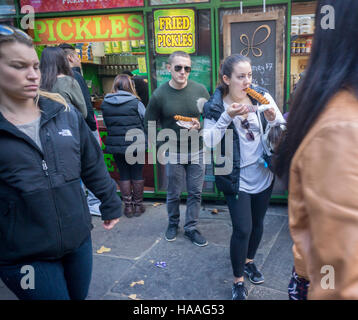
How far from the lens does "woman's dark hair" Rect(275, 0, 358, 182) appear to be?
0.99 meters

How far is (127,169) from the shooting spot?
5.04m

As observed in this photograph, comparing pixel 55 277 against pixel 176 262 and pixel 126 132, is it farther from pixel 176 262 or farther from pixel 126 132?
pixel 126 132

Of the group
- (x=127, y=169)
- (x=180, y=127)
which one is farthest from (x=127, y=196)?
(x=180, y=127)

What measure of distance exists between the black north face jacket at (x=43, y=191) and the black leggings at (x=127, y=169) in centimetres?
288

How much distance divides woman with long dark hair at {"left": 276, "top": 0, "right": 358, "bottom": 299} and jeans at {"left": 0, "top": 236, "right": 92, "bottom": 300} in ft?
4.54

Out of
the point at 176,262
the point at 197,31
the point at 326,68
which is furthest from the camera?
the point at 197,31

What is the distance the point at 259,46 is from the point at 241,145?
7.94 feet

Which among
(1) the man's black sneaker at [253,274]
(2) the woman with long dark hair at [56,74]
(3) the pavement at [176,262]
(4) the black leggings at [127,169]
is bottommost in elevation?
(3) the pavement at [176,262]

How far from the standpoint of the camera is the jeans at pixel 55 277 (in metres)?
1.80

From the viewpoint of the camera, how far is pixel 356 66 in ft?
3.27

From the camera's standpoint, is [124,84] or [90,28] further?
[90,28]

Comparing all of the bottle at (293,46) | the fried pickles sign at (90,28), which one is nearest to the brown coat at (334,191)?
the bottle at (293,46)

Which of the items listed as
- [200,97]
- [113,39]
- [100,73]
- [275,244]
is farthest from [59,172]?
[100,73]

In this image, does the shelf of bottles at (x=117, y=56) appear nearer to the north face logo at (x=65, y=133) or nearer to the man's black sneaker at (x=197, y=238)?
the man's black sneaker at (x=197, y=238)
